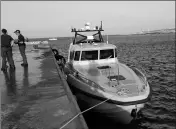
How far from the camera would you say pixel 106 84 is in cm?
741

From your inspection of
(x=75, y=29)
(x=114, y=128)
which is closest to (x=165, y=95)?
(x=114, y=128)

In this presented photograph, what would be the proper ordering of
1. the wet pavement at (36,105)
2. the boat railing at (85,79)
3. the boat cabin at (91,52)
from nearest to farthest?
the wet pavement at (36,105), the boat railing at (85,79), the boat cabin at (91,52)

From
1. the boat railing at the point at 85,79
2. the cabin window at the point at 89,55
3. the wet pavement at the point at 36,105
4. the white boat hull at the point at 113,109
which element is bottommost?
the white boat hull at the point at 113,109

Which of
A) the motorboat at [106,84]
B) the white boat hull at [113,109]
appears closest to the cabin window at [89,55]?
the motorboat at [106,84]

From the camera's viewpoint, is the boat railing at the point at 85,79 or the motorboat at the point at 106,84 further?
the boat railing at the point at 85,79

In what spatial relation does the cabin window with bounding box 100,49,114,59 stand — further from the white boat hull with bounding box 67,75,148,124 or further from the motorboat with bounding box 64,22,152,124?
the white boat hull with bounding box 67,75,148,124

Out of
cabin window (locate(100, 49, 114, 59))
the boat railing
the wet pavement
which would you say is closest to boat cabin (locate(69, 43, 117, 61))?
cabin window (locate(100, 49, 114, 59))

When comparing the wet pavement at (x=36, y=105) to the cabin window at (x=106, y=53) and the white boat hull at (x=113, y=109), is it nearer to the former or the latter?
the white boat hull at (x=113, y=109)

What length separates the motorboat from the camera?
6.76m

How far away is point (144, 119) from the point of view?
28.9 feet

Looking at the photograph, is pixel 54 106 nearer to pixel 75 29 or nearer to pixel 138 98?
pixel 138 98

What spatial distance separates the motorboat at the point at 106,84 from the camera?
6.76 m

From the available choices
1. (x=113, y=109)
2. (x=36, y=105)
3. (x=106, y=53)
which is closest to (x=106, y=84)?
(x=113, y=109)

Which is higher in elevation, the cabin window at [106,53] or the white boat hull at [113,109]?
the cabin window at [106,53]
